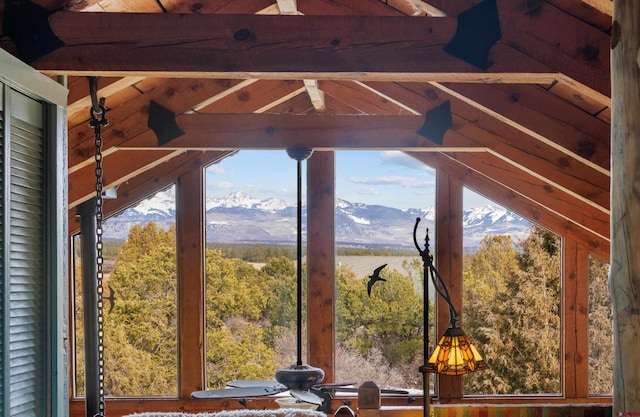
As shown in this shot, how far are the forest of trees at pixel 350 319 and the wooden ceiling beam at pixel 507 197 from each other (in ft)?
0.50

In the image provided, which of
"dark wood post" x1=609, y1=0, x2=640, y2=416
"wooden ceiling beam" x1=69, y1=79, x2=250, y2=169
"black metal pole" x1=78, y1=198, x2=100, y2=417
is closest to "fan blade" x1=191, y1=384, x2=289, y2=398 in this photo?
"black metal pole" x1=78, y1=198, x2=100, y2=417

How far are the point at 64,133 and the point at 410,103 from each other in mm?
2568

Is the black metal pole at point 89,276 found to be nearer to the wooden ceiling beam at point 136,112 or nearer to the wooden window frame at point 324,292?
the wooden ceiling beam at point 136,112

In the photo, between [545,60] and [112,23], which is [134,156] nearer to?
[112,23]

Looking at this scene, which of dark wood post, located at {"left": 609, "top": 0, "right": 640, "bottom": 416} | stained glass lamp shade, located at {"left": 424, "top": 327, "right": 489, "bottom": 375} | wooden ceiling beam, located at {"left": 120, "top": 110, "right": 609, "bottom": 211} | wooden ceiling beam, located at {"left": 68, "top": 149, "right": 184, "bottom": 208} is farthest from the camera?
wooden ceiling beam, located at {"left": 68, "top": 149, "right": 184, "bottom": 208}

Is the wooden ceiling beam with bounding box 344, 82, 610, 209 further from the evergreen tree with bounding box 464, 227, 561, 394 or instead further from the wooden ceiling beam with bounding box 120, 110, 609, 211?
the evergreen tree with bounding box 464, 227, 561, 394

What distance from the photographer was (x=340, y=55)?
9.70 feet

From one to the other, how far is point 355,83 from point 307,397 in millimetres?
2755

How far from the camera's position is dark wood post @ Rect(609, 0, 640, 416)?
2277mm

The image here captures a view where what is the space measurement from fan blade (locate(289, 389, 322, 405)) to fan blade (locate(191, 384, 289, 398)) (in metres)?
0.21

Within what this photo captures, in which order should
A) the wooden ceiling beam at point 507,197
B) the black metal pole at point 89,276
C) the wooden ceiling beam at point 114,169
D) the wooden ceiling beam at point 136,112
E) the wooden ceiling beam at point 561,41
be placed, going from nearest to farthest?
the wooden ceiling beam at point 561,41, the wooden ceiling beam at point 136,112, the wooden ceiling beam at point 114,169, the black metal pole at point 89,276, the wooden ceiling beam at point 507,197

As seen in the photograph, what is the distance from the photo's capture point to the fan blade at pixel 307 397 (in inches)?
151

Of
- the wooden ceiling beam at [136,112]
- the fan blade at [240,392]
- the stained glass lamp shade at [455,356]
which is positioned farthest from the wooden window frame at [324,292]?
the stained glass lamp shade at [455,356]

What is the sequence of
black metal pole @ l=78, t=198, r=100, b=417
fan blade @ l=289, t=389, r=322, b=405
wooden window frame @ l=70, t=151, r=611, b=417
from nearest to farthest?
fan blade @ l=289, t=389, r=322, b=405 → black metal pole @ l=78, t=198, r=100, b=417 → wooden window frame @ l=70, t=151, r=611, b=417
